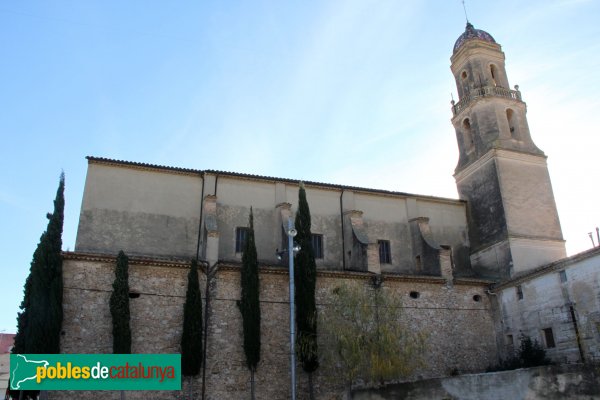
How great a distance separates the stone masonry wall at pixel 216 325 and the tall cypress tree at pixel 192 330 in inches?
19.5

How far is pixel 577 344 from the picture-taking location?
20.3m

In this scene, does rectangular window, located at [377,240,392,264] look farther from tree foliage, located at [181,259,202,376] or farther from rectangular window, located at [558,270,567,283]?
tree foliage, located at [181,259,202,376]

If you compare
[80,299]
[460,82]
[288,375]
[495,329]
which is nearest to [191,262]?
[80,299]

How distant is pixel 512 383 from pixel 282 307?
945 cm

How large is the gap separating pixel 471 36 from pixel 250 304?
Answer: 21.5 meters

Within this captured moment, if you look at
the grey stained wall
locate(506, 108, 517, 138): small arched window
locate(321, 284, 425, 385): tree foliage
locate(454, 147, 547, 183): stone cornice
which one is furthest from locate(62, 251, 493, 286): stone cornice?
locate(506, 108, 517, 138): small arched window

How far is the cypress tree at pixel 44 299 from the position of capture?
687 inches

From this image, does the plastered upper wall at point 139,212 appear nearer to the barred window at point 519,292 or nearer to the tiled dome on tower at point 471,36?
the barred window at point 519,292

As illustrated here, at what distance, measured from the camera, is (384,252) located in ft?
88.4

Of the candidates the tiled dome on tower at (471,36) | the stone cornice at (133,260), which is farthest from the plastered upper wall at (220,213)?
the tiled dome on tower at (471,36)

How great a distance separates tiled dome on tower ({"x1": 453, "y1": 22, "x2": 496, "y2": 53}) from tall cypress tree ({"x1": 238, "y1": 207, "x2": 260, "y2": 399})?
1909cm

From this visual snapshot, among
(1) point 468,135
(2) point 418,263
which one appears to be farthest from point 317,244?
(1) point 468,135

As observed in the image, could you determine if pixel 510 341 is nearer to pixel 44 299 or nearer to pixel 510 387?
pixel 510 387

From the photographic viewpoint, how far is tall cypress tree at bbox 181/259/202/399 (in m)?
19.1
